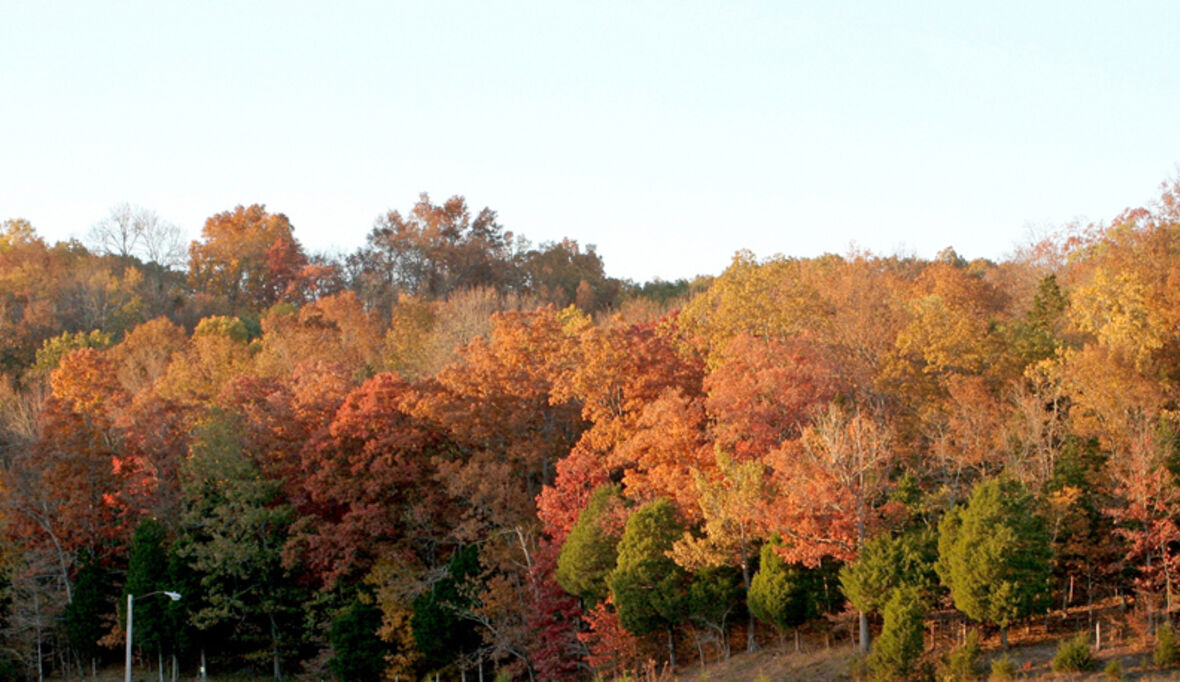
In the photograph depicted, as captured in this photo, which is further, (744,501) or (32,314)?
(32,314)

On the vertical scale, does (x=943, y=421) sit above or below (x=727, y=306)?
below

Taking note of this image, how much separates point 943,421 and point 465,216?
51.2m

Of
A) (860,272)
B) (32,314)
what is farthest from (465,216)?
(860,272)

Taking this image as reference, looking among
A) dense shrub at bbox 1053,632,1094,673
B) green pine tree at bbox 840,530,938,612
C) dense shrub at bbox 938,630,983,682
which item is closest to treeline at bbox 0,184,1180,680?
green pine tree at bbox 840,530,938,612

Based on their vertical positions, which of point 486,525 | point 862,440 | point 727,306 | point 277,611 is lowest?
point 277,611

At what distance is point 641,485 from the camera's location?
35.8 meters

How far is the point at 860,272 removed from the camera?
5331cm

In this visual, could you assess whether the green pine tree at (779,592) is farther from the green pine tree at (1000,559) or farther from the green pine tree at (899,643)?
the green pine tree at (1000,559)

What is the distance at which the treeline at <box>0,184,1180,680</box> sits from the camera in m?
30.9

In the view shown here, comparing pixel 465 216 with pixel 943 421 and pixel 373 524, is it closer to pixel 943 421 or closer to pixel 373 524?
pixel 373 524

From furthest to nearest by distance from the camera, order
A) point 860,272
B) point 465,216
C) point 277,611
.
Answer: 1. point 465,216
2. point 860,272
3. point 277,611

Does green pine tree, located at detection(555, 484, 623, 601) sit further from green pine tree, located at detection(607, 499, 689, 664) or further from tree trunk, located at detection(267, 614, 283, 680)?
tree trunk, located at detection(267, 614, 283, 680)

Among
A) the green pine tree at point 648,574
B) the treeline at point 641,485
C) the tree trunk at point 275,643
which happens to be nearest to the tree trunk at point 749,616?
the treeline at point 641,485

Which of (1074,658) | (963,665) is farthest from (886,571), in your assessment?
(1074,658)
